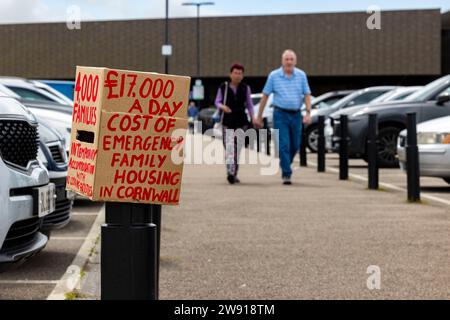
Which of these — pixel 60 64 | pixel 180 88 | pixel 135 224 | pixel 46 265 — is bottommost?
pixel 46 265

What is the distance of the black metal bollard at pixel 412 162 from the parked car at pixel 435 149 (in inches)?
40.3

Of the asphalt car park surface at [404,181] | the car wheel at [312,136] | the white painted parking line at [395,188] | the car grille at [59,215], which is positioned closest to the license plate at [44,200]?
the car grille at [59,215]

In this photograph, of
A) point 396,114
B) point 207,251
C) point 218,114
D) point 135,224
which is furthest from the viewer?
point 396,114

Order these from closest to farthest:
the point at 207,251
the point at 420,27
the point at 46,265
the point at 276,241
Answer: the point at 46,265, the point at 207,251, the point at 276,241, the point at 420,27

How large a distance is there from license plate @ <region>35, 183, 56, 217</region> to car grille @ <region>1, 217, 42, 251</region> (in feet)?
0.19

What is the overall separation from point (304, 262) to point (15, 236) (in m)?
2.38

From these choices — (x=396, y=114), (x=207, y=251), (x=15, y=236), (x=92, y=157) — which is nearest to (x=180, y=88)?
(x=92, y=157)

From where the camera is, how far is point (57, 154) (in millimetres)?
8070

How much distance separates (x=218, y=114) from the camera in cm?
1377

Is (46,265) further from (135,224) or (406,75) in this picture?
(406,75)

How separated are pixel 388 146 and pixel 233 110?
377 centimetres

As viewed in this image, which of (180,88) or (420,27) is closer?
(180,88)

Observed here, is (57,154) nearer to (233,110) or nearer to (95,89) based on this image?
(95,89)

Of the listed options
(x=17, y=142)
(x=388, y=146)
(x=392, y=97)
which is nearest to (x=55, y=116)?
(x=17, y=142)
